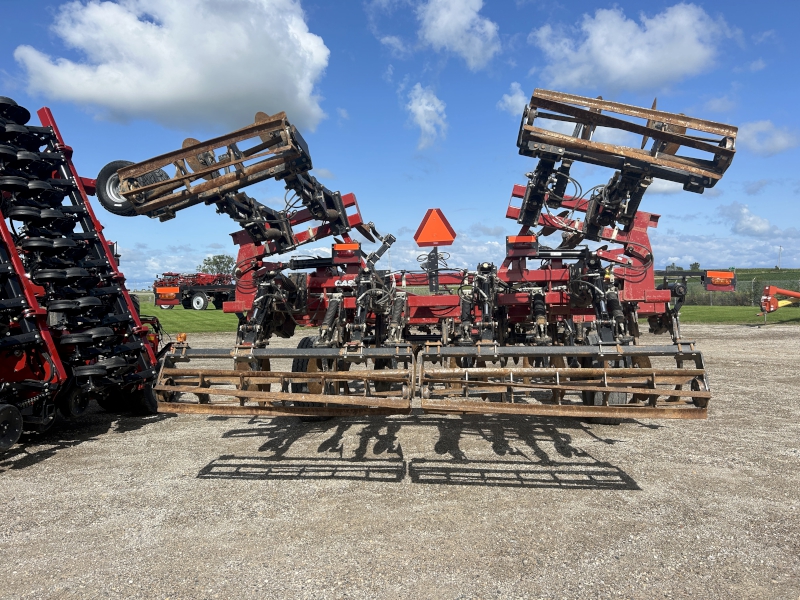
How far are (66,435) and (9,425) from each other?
164 centimetres

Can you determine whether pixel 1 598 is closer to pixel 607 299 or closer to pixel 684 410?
pixel 684 410

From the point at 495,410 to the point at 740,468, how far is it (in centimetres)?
297

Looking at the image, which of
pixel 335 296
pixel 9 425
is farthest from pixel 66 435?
pixel 335 296

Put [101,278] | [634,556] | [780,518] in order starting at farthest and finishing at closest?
[101,278], [780,518], [634,556]

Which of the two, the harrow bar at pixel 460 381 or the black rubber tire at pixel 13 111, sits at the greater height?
the black rubber tire at pixel 13 111

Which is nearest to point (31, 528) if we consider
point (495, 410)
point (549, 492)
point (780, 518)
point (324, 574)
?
point (324, 574)

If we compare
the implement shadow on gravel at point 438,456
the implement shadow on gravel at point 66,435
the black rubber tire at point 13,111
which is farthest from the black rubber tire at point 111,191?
the implement shadow on gravel at point 438,456

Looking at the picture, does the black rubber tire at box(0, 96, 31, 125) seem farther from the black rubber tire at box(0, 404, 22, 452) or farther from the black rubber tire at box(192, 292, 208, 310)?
the black rubber tire at box(192, 292, 208, 310)

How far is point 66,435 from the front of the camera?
739 cm

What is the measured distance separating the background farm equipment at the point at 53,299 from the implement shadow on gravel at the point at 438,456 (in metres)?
1.98

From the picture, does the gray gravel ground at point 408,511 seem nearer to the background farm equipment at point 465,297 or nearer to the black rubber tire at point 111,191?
the background farm equipment at point 465,297

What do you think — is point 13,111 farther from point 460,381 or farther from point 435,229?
point 460,381

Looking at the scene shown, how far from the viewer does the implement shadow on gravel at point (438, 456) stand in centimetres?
532

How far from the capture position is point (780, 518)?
14.0 feet
